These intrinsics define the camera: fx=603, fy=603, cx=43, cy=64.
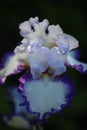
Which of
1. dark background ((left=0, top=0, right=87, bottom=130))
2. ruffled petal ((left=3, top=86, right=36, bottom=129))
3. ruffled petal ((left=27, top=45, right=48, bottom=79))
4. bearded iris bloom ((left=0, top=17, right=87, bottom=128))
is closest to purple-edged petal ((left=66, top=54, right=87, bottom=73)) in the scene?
bearded iris bloom ((left=0, top=17, right=87, bottom=128))

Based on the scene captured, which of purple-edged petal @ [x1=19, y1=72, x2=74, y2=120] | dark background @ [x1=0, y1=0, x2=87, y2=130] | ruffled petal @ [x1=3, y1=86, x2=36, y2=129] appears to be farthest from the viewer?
dark background @ [x1=0, y1=0, x2=87, y2=130]

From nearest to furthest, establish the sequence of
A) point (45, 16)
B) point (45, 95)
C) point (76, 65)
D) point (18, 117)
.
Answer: point (45, 95), point (76, 65), point (18, 117), point (45, 16)

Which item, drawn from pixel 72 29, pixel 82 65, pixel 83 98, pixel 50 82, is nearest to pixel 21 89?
pixel 50 82

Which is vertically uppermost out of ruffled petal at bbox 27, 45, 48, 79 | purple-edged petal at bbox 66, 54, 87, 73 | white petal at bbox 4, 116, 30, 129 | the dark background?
the dark background

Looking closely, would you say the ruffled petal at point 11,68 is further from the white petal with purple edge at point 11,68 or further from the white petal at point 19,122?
the white petal at point 19,122

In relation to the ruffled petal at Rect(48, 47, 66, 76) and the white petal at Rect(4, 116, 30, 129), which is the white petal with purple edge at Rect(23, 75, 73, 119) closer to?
the ruffled petal at Rect(48, 47, 66, 76)

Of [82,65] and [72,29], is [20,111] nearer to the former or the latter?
[82,65]

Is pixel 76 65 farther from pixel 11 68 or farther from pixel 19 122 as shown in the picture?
pixel 19 122

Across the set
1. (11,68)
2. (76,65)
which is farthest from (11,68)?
(76,65)
